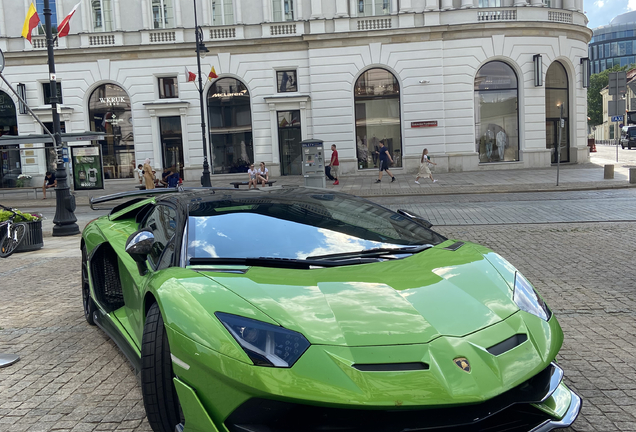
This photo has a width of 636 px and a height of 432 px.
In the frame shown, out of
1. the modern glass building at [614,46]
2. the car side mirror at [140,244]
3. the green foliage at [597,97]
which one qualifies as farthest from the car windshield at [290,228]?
the modern glass building at [614,46]

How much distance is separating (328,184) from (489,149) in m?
10.2

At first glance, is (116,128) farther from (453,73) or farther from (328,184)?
(453,73)

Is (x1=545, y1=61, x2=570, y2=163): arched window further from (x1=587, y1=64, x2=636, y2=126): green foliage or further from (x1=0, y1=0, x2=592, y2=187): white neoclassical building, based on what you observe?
(x1=587, y1=64, x2=636, y2=126): green foliage

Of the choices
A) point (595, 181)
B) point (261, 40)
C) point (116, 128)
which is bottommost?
point (595, 181)

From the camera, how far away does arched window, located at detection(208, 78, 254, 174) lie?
32969mm

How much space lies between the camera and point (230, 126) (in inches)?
1305

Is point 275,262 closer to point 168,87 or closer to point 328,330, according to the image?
point 328,330

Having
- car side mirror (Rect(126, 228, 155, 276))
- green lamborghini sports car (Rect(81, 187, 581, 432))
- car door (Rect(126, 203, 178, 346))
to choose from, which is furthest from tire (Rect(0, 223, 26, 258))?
car side mirror (Rect(126, 228, 155, 276))

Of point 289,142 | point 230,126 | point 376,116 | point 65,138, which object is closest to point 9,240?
point 65,138

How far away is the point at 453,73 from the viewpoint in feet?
105

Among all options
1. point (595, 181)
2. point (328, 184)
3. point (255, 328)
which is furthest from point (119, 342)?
point (328, 184)

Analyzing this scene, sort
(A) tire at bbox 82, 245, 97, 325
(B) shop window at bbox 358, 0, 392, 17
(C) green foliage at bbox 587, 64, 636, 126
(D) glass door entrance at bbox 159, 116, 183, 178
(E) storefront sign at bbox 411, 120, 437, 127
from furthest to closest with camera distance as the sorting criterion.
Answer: (C) green foliage at bbox 587, 64, 636, 126, (D) glass door entrance at bbox 159, 116, 183, 178, (B) shop window at bbox 358, 0, 392, 17, (E) storefront sign at bbox 411, 120, 437, 127, (A) tire at bbox 82, 245, 97, 325

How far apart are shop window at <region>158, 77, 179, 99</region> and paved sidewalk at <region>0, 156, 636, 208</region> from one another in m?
5.11

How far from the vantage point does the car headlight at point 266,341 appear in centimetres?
254
